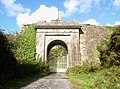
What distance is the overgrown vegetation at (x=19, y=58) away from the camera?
1349cm

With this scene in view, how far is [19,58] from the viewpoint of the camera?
19.9m

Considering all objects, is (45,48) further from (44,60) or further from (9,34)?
(9,34)

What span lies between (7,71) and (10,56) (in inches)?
37.6

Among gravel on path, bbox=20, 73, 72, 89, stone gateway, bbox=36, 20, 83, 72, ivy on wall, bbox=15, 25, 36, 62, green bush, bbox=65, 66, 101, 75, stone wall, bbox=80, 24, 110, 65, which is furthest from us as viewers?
stone wall, bbox=80, 24, 110, 65

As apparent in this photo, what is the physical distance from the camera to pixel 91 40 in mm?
26594

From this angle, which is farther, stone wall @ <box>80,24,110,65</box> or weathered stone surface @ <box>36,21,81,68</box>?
stone wall @ <box>80,24,110,65</box>

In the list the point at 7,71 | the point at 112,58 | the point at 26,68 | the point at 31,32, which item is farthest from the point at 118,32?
the point at 31,32

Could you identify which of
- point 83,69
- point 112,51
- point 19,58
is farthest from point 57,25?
point 112,51

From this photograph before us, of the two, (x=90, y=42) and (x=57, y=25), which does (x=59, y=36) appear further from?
(x=90, y=42)

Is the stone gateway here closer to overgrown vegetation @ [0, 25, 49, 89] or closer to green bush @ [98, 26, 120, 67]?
overgrown vegetation @ [0, 25, 49, 89]

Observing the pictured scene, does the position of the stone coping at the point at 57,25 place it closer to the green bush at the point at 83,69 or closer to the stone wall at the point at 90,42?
the stone wall at the point at 90,42

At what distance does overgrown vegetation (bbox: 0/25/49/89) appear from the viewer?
44.3 ft

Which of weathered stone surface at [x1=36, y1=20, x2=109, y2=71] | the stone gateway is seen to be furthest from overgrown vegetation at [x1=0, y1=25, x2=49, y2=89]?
A: weathered stone surface at [x1=36, y1=20, x2=109, y2=71]

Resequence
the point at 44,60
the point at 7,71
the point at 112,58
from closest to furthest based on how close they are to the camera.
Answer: the point at 7,71, the point at 112,58, the point at 44,60
